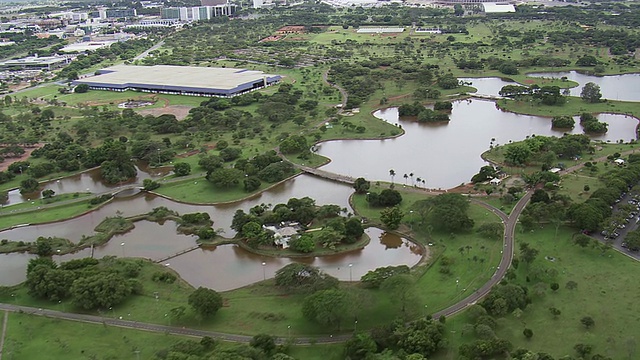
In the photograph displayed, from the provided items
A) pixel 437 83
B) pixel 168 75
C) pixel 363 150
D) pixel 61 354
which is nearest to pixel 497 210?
pixel 363 150

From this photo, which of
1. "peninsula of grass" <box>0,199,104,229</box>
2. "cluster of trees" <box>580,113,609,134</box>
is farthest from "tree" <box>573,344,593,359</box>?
"cluster of trees" <box>580,113,609,134</box>

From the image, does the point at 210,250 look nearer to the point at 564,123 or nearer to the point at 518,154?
the point at 518,154

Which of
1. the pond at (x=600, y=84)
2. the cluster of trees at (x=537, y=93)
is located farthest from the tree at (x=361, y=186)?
the pond at (x=600, y=84)

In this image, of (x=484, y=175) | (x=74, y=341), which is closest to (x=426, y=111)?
(x=484, y=175)

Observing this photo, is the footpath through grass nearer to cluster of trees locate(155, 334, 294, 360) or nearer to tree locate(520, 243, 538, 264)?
tree locate(520, 243, 538, 264)

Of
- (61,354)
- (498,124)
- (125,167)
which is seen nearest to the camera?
(61,354)

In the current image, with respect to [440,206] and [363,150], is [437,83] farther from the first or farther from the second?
[440,206]

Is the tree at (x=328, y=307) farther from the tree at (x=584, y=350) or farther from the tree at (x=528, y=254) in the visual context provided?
the tree at (x=528, y=254)
